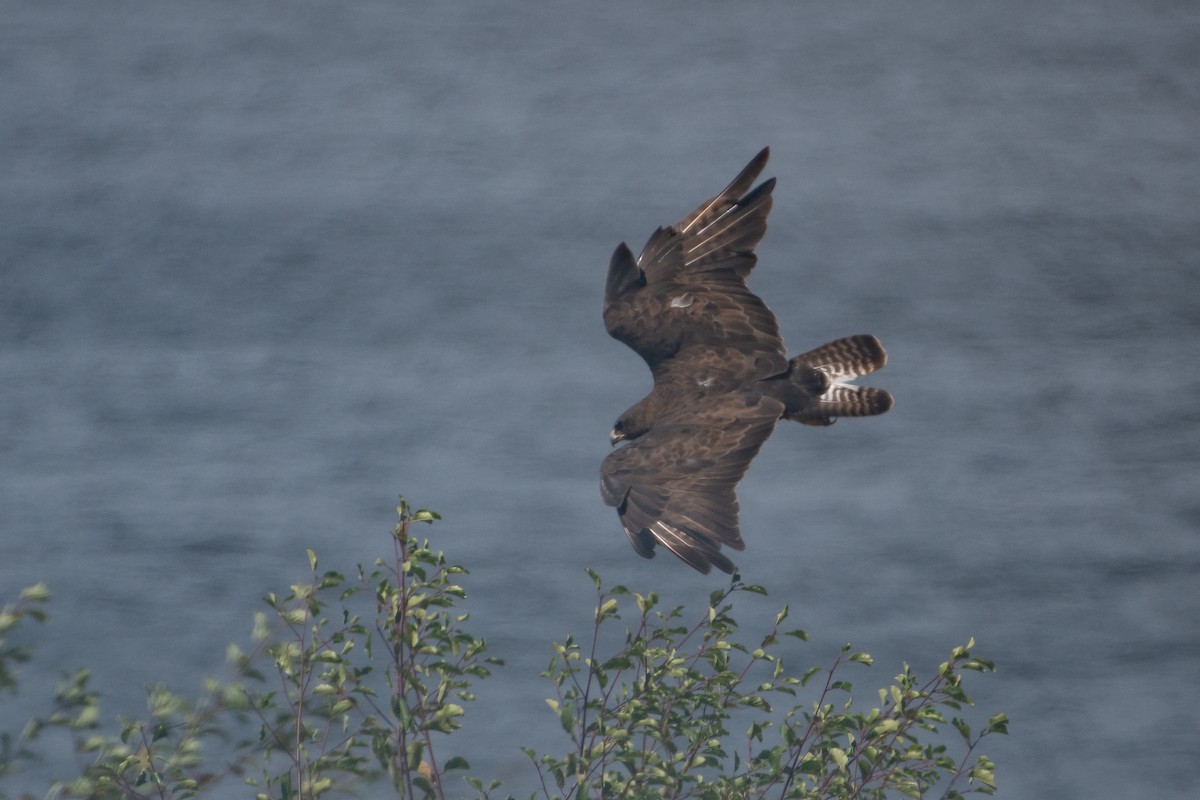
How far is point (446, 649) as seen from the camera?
5965 mm

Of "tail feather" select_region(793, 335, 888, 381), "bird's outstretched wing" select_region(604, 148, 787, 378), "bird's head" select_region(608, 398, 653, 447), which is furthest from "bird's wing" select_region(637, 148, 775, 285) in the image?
"bird's head" select_region(608, 398, 653, 447)

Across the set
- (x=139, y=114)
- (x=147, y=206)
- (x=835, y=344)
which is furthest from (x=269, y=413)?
(x=835, y=344)

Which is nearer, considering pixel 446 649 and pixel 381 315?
pixel 446 649

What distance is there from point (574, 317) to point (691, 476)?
29.1ft

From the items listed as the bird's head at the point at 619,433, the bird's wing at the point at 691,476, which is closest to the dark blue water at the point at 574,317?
the bird's head at the point at 619,433

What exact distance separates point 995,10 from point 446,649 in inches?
635

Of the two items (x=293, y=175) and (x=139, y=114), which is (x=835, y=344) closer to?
(x=293, y=175)

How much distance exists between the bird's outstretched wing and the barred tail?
0.28 metres

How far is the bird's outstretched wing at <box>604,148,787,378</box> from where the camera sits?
9.12 m

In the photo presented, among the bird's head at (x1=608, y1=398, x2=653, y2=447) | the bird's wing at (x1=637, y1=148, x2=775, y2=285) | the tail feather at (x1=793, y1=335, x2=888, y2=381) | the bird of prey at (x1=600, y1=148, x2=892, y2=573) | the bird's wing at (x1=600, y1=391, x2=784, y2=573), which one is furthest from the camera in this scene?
the tail feather at (x1=793, y1=335, x2=888, y2=381)

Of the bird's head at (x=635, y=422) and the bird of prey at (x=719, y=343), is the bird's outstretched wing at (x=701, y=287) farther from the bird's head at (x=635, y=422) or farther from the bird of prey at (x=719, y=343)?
the bird's head at (x=635, y=422)

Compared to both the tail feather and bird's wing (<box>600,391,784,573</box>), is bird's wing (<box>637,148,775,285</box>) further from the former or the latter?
bird's wing (<box>600,391,784,573</box>)

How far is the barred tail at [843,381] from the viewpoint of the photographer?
9172 mm

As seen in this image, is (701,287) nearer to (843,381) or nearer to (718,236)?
(718,236)
